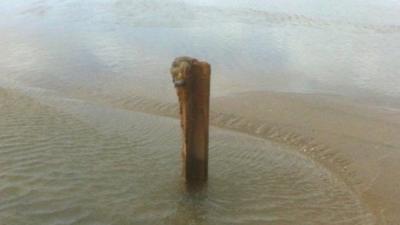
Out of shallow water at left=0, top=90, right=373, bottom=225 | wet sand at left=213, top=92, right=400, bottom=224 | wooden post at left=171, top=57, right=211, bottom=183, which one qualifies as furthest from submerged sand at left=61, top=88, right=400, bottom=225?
wooden post at left=171, top=57, right=211, bottom=183

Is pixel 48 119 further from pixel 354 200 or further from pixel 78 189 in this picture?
pixel 354 200

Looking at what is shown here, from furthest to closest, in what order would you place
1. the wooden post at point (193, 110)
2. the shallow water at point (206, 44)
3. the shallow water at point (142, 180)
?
the shallow water at point (206, 44)
the shallow water at point (142, 180)
the wooden post at point (193, 110)

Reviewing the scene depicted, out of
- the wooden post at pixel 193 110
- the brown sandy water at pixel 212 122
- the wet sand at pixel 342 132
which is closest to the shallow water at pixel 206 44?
the brown sandy water at pixel 212 122

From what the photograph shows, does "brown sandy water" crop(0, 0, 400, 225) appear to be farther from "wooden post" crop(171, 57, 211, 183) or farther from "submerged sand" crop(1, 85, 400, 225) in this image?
"wooden post" crop(171, 57, 211, 183)

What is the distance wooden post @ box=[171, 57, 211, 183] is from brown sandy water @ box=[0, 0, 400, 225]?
16.7 inches

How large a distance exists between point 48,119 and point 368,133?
18.5ft

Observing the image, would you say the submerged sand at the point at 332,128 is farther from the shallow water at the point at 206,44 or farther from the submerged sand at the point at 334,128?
the shallow water at the point at 206,44

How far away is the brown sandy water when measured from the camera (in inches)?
235

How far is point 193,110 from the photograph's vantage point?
5.71 meters

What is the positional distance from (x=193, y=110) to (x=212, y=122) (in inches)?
121

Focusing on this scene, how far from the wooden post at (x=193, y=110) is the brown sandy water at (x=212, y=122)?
1.39ft

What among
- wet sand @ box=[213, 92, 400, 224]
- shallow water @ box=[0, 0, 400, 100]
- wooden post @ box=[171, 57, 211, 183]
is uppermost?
wooden post @ box=[171, 57, 211, 183]

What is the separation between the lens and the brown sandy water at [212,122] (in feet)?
19.6

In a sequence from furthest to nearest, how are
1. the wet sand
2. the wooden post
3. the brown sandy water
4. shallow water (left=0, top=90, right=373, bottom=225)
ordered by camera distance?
1. the wet sand
2. the brown sandy water
3. shallow water (left=0, top=90, right=373, bottom=225)
4. the wooden post
